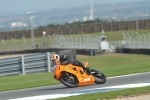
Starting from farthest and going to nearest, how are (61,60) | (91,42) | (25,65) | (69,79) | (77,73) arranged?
(91,42) → (25,65) → (69,79) → (77,73) → (61,60)

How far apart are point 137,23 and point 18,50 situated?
21.0 metres

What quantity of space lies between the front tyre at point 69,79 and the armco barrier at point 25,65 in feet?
34.6

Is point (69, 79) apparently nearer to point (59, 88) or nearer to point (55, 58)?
point (59, 88)

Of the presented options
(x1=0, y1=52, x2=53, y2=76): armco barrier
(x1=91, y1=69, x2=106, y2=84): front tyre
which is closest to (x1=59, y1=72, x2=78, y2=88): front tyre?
(x1=91, y1=69, x2=106, y2=84): front tyre

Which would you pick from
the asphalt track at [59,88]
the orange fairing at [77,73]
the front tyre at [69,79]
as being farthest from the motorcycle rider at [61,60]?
the asphalt track at [59,88]

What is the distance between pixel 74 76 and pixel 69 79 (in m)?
0.20

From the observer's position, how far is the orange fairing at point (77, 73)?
14.8 meters

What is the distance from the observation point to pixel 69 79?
1510 centimetres

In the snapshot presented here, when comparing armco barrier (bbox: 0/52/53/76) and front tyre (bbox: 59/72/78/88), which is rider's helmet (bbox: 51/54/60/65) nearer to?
front tyre (bbox: 59/72/78/88)

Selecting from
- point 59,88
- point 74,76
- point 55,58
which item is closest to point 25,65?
point 59,88

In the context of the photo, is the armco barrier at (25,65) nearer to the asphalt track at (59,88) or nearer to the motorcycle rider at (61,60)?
the asphalt track at (59,88)

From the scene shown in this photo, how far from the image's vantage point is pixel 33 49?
6619cm

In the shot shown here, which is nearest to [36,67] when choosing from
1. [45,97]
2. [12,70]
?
[12,70]

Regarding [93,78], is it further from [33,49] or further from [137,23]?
[137,23]
